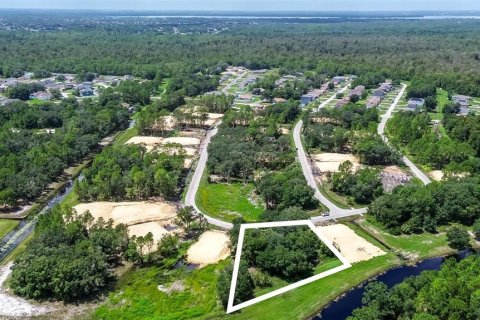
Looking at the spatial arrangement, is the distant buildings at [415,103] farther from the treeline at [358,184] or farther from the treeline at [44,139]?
the treeline at [44,139]

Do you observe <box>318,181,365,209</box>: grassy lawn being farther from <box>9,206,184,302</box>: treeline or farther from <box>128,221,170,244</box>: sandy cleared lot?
<box>9,206,184,302</box>: treeline

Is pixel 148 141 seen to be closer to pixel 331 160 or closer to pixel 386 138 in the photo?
pixel 331 160

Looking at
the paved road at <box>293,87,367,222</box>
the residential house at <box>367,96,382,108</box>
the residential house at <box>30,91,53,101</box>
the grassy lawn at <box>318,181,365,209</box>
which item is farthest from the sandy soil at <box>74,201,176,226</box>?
the residential house at <box>367,96,382,108</box>

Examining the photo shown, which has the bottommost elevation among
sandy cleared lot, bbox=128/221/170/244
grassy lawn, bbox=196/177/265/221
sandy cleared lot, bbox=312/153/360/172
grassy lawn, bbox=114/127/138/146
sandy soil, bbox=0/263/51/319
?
grassy lawn, bbox=114/127/138/146

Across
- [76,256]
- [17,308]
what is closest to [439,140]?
[76,256]

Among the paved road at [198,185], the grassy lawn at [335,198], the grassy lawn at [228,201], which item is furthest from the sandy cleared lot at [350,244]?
the paved road at [198,185]

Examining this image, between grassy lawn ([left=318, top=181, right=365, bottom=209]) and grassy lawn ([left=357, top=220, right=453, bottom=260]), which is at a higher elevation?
grassy lawn ([left=357, top=220, right=453, bottom=260])
